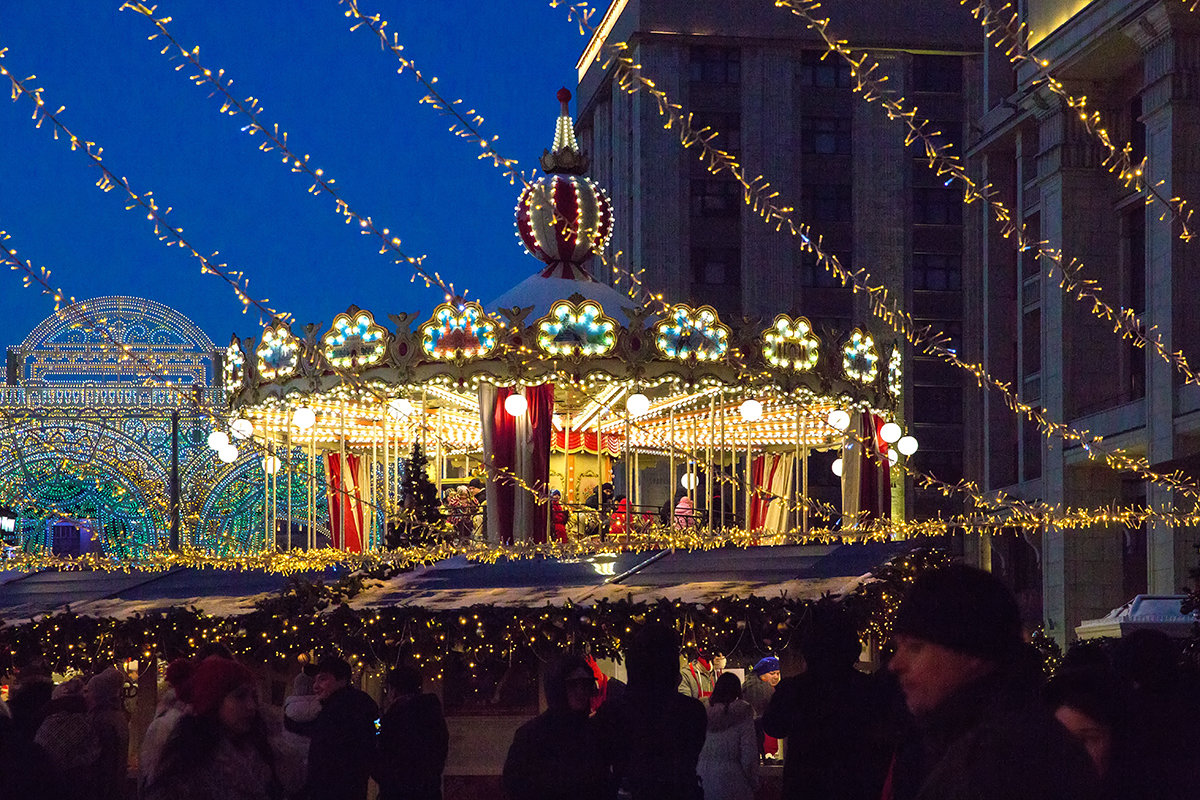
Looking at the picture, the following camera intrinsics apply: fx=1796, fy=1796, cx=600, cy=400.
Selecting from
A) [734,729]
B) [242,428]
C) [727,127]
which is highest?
[727,127]

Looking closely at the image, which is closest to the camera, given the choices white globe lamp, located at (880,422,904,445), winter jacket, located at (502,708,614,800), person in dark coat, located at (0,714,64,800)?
person in dark coat, located at (0,714,64,800)

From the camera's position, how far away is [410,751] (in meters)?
9.14

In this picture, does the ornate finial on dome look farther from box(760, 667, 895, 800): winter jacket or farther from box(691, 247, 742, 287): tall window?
box(691, 247, 742, 287): tall window

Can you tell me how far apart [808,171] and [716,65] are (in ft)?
12.8

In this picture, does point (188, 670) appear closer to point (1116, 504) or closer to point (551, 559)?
point (551, 559)

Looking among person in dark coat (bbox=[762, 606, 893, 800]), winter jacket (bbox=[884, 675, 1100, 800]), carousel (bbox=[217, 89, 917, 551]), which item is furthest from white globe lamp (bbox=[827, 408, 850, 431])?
winter jacket (bbox=[884, 675, 1100, 800])

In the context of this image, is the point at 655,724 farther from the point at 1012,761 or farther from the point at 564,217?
the point at 564,217

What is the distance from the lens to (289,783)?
7250mm

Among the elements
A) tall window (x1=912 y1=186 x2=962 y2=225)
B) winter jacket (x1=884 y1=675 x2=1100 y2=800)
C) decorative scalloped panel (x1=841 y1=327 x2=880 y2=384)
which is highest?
tall window (x1=912 y1=186 x2=962 y2=225)

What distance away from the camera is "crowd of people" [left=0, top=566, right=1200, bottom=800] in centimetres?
378

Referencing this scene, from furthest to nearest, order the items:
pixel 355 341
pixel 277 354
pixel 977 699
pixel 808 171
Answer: pixel 808 171
pixel 277 354
pixel 355 341
pixel 977 699

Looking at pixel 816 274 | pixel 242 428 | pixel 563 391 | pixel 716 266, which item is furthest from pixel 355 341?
pixel 816 274

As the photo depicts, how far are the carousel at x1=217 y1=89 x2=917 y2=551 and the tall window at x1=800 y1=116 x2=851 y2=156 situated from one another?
29180 mm

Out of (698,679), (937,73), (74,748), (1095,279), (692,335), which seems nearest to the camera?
(74,748)
